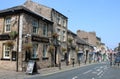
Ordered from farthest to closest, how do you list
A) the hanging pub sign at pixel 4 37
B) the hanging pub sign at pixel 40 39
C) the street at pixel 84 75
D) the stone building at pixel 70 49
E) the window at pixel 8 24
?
the stone building at pixel 70 49 < the hanging pub sign at pixel 40 39 < the window at pixel 8 24 < the hanging pub sign at pixel 4 37 < the street at pixel 84 75

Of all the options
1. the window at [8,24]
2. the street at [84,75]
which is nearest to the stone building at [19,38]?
the window at [8,24]

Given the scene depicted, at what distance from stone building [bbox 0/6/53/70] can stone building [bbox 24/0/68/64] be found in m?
5.13

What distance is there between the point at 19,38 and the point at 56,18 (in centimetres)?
1121

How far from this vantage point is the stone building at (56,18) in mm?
36309

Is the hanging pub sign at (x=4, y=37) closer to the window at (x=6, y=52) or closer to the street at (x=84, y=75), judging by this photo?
the window at (x=6, y=52)

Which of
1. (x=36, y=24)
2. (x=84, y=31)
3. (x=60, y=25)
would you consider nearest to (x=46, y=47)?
(x=36, y=24)

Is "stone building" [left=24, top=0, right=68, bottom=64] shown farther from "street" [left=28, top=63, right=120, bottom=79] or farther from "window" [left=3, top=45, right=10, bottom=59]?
"street" [left=28, top=63, right=120, bottom=79]

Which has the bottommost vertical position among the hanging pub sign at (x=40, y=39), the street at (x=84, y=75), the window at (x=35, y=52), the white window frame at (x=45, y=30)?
the street at (x=84, y=75)

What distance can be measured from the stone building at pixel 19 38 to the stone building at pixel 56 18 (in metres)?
5.13

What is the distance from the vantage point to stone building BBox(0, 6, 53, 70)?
2747cm

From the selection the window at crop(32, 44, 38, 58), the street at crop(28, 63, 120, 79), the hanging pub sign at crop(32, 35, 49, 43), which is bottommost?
the street at crop(28, 63, 120, 79)

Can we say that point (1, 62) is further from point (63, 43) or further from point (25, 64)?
point (63, 43)

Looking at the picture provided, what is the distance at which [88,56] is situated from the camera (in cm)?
6944

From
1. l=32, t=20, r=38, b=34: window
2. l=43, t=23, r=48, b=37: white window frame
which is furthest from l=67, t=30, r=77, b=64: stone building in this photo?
l=32, t=20, r=38, b=34: window
